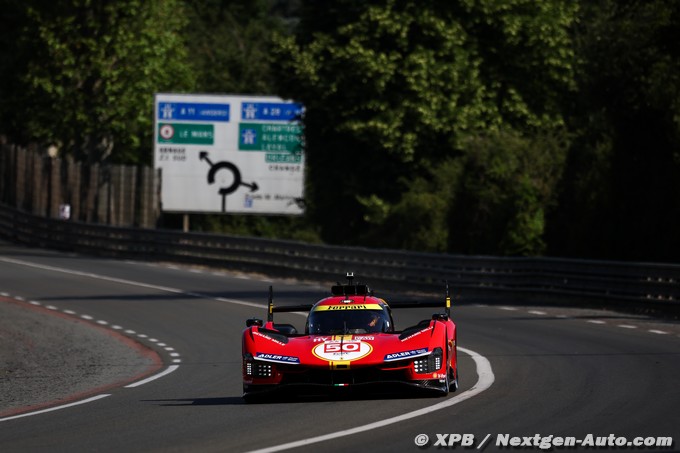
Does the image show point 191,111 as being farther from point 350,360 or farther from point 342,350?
point 350,360

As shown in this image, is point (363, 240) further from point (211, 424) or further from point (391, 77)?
point (211, 424)

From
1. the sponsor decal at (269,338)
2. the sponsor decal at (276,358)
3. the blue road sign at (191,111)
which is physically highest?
the blue road sign at (191,111)

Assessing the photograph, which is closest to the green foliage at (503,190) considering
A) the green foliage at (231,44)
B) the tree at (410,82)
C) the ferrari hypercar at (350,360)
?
the tree at (410,82)

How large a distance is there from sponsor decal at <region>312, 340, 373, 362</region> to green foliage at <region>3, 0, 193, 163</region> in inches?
1954

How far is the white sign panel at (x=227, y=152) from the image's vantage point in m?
52.2

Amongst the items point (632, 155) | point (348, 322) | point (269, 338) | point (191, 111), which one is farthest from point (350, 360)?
point (191, 111)

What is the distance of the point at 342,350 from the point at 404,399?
859 millimetres

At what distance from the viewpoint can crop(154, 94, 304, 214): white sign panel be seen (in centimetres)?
5219

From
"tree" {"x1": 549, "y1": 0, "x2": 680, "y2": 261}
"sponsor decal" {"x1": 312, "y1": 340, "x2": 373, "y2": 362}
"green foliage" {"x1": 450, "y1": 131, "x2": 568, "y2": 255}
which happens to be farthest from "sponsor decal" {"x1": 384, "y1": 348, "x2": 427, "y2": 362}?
"green foliage" {"x1": 450, "y1": 131, "x2": 568, "y2": 255}

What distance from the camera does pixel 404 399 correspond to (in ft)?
50.7

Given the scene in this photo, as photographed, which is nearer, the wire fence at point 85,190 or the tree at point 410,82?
the tree at point 410,82

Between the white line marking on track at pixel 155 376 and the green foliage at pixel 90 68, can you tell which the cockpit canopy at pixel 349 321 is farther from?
the green foliage at pixel 90 68

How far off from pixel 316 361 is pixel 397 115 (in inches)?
1249

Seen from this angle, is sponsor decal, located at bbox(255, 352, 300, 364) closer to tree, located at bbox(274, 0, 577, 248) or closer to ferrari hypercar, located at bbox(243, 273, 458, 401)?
ferrari hypercar, located at bbox(243, 273, 458, 401)
